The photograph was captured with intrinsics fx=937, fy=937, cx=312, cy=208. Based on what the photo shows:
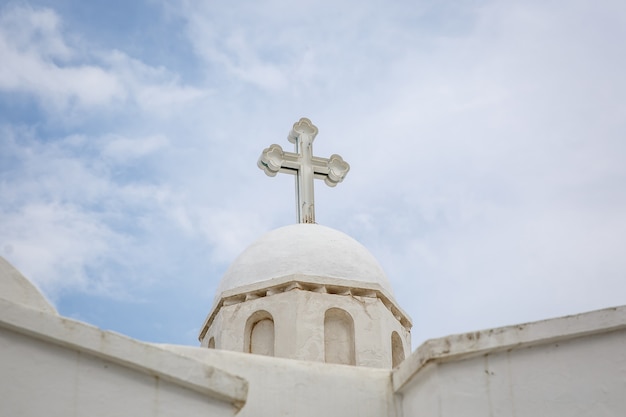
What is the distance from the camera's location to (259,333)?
12328 mm

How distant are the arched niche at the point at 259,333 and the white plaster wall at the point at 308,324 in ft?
0.25

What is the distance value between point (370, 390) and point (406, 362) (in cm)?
64

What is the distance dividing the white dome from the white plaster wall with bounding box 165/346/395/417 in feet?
9.93

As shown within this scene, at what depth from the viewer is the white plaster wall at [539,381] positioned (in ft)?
26.6

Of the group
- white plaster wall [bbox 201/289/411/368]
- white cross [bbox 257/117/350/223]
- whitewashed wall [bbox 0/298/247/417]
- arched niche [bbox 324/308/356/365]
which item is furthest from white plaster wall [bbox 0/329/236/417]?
white cross [bbox 257/117/350/223]

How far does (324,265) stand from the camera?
1249 cm

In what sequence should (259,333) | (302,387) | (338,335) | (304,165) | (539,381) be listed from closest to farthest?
1. (539,381)
2. (302,387)
3. (338,335)
4. (259,333)
5. (304,165)

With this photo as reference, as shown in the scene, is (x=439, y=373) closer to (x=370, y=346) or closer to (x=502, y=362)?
(x=502, y=362)

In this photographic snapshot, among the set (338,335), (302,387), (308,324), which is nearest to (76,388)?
(302,387)

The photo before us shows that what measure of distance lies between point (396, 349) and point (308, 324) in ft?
5.17

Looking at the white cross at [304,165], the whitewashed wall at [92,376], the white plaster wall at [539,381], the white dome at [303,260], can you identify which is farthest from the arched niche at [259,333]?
the whitewashed wall at [92,376]

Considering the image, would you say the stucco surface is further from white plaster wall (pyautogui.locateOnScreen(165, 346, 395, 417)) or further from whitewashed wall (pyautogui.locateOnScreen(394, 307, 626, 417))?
whitewashed wall (pyautogui.locateOnScreen(394, 307, 626, 417))

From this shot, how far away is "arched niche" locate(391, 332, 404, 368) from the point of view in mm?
12773

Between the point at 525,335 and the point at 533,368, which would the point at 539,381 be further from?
the point at 525,335
